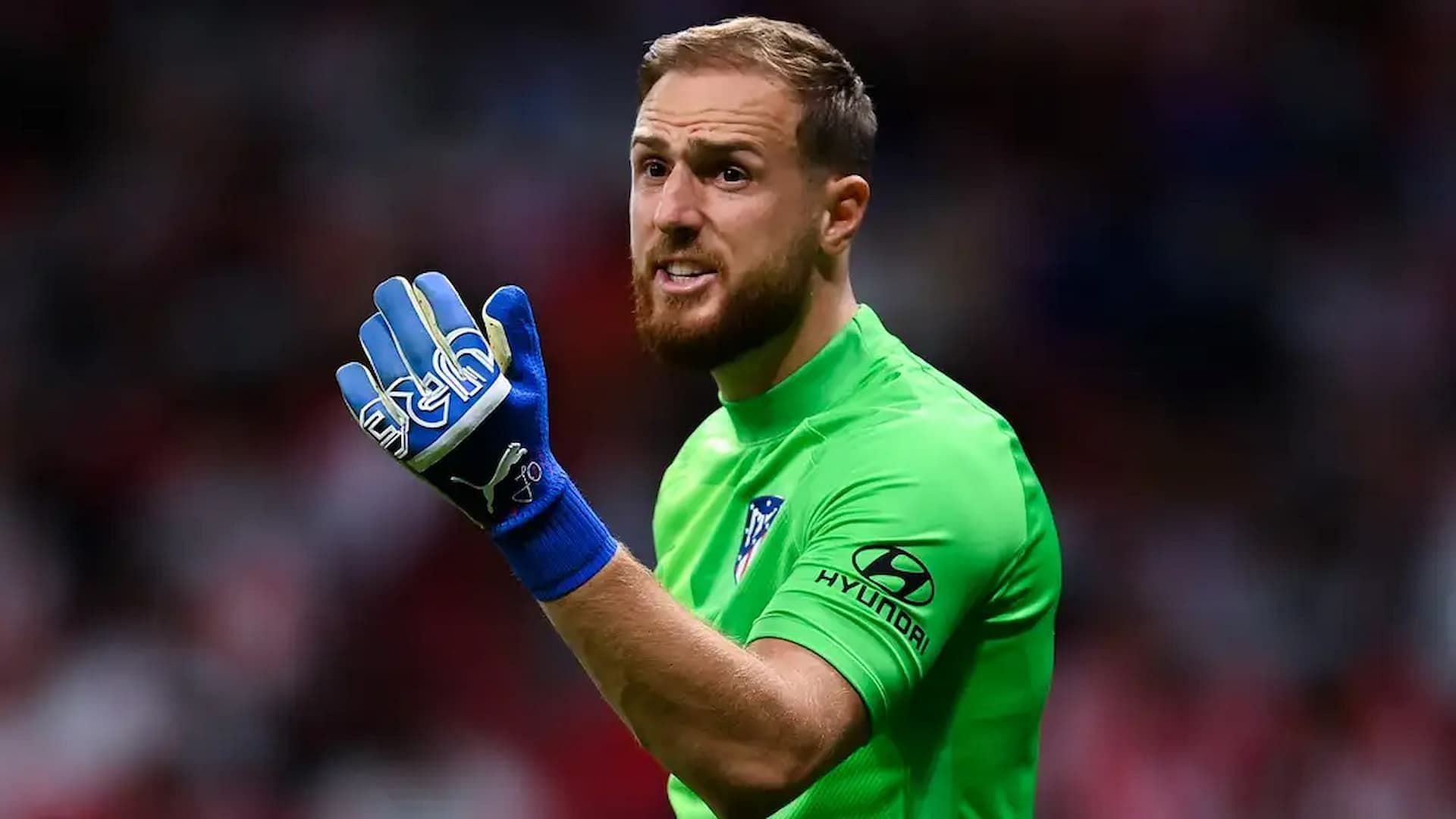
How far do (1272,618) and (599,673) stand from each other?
5.10 meters

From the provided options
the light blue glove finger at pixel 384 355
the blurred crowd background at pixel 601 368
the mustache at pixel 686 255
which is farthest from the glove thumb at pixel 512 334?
the blurred crowd background at pixel 601 368

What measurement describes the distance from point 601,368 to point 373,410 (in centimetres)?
512

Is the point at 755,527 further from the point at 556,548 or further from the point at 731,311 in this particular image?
the point at 556,548

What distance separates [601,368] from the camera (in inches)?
303

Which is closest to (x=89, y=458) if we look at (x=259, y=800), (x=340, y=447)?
(x=340, y=447)

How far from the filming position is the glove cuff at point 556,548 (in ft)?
8.36

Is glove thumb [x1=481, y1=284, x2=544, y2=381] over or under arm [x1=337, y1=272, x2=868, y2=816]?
over

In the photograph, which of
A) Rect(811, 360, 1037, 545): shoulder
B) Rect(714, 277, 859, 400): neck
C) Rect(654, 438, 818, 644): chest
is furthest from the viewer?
Rect(714, 277, 859, 400): neck

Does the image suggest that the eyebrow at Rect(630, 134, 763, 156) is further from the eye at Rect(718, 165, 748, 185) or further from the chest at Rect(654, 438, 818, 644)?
the chest at Rect(654, 438, 818, 644)

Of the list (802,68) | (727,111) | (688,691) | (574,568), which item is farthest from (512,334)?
(802,68)

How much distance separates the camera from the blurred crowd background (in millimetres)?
6801

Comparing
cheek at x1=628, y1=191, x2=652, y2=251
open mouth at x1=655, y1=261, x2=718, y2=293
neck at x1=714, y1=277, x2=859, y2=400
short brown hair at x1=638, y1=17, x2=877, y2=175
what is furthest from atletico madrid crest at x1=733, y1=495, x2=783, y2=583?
short brown hair at x1=638, y1=17, x2=877, y2=175

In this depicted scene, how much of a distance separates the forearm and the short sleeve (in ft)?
0.50

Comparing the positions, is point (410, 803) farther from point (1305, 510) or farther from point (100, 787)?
point (1305, 510)
